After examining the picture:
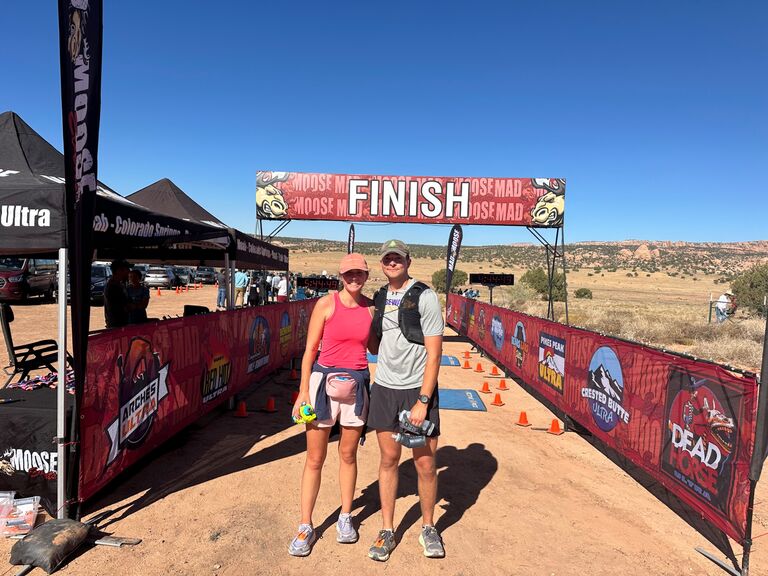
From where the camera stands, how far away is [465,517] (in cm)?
416

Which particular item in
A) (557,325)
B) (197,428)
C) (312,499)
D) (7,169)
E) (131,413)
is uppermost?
(7,169)

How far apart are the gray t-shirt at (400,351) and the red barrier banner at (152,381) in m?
2.37

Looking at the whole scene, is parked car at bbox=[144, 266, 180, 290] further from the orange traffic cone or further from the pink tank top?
the pink tank top

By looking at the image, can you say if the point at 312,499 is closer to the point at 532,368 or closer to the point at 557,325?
the point at 557,325

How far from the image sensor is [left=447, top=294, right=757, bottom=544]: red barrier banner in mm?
3660

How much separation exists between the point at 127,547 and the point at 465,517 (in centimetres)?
273

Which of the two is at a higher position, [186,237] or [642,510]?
[186,237]

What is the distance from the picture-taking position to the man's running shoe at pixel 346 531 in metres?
3.58

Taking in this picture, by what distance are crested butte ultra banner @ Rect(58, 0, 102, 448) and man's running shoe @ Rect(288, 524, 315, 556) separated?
76.7 inches

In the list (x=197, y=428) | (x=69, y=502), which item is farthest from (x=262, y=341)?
(x=69, y=502)

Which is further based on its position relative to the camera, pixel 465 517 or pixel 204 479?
pixel 204 479

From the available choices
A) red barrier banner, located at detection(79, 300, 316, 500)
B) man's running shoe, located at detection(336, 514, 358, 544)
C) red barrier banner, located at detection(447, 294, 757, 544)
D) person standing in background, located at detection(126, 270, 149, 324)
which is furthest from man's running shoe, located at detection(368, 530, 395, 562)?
person standing in background, located at detection(126, 270, 149, 324)

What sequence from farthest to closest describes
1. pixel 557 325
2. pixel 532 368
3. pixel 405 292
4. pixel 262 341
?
pixel 532 368 < pixel 262 341 < pixel 557 325 < pixel 405 292

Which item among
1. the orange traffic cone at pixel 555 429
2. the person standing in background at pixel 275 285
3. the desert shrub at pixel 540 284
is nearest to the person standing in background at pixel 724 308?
the orange traffic cone at pixel 555 429
